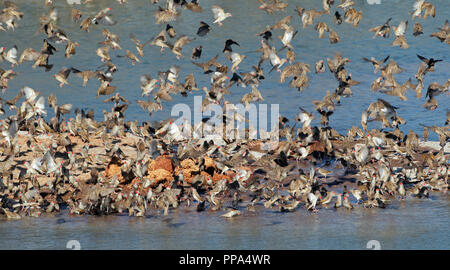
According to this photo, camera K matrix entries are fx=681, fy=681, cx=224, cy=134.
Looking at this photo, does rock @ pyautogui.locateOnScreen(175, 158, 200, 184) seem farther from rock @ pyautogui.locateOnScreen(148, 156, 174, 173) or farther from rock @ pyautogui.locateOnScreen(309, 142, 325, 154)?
rock @ pyautogui.locateOnScreen(309, 142, 325, 154)

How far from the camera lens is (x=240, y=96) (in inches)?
1185

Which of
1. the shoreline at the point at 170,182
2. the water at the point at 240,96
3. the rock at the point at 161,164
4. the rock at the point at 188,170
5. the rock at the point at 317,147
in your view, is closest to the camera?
the water at the point at 240,96

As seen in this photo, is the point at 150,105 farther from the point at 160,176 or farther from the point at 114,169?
the point at 160,176

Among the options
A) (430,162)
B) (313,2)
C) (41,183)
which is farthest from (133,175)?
(313,2)

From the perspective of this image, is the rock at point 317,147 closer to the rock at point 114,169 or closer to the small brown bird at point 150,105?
the small brown bird at point 150,105

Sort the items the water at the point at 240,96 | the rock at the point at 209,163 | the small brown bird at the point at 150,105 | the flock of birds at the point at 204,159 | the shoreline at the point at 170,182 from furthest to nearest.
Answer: the small brown bird at the point at 150,105 → the rock at the point at 209,163 → the flock of birds at the point at 204,159 → the shoreline at the point at 170,182 → the water at the point at 240,96

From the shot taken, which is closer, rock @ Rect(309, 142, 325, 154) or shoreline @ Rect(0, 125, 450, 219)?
shoreline @ Rect(0, 125, 450, 219)

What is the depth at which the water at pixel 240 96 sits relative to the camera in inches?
569

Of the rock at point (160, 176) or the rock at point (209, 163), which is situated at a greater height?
the rock at point (209, 163)

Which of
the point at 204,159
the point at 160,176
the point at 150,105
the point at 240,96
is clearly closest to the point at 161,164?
the point at 160,176

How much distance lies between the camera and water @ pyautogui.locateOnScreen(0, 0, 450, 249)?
14461 millimetres

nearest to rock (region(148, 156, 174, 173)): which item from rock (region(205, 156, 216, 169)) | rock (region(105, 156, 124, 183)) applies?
rock (region(105, 156, 124, 183))

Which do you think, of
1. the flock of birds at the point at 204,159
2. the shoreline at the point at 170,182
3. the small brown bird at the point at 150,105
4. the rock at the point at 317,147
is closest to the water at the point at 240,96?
the shoreline at the point at 170,182

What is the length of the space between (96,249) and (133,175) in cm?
460
